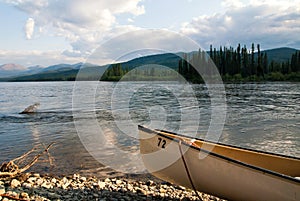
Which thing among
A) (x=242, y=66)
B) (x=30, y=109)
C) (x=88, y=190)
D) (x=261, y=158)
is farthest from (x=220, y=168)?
(x=242, y=66)

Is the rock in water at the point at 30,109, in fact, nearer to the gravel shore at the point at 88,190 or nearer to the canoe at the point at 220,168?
the gravel shore at the point at 88,190

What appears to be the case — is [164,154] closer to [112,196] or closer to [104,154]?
[112,196]

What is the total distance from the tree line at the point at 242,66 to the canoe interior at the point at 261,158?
279 feet

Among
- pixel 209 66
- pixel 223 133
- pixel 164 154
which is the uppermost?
pixel 209 66

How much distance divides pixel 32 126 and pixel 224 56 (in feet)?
336

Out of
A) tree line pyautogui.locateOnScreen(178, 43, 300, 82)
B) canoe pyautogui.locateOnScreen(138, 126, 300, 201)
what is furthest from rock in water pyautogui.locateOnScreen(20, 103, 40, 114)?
tree line pyautogui.locateOnScreen(178, 43, 300, 82)

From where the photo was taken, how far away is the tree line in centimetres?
9119

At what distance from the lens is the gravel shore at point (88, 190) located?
5.63 m

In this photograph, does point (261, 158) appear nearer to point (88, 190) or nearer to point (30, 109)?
point (88, 190)

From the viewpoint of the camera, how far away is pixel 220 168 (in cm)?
531

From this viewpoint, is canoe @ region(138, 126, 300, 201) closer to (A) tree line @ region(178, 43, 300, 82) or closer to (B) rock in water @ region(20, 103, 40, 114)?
(B) rock in water @ region(20, 103, 40, 114)

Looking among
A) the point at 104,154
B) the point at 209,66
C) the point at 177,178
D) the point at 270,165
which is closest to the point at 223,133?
the point at 104,154

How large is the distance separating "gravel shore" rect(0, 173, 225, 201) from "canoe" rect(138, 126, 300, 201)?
2.00 feet

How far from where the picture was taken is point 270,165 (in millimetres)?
6660
